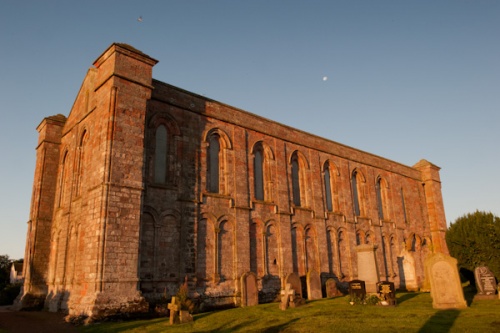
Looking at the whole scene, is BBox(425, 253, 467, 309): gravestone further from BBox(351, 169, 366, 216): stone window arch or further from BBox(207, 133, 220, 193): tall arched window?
BBox(351, 169, 366, 216): stone window arch

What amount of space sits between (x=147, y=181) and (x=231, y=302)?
6.97 metres

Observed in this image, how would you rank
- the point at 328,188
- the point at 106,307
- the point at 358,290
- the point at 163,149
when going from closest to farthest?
the point at 106,307, the point at 358,290, the point at 163,149, the point at 328,188

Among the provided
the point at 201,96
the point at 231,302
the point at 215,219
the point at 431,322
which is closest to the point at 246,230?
the point at 215,219

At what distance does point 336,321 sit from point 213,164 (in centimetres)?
1073

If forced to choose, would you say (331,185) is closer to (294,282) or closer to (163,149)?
(294,282)

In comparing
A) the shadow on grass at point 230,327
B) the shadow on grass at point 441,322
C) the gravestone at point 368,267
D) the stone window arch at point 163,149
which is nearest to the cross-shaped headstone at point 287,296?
the shadow on grass at point 230,327

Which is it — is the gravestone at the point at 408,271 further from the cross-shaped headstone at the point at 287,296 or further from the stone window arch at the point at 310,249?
the cross-shaped headstone at the point at 287,296

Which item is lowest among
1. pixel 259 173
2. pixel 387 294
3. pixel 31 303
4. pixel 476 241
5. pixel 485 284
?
pixel 31 303

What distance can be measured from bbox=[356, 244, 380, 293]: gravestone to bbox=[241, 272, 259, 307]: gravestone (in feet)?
16.9

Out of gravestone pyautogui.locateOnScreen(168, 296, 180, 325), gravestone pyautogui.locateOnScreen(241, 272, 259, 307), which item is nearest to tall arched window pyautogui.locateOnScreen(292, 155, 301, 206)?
gravestone pyautogui.locateOnScreen(241, 272, 259, 307)

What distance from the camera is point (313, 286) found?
2000 centimetres

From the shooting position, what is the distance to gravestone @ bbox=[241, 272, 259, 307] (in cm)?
1745

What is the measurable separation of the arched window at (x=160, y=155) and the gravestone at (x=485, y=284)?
14.6m

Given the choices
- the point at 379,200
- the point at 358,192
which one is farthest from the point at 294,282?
the point at 379,200
